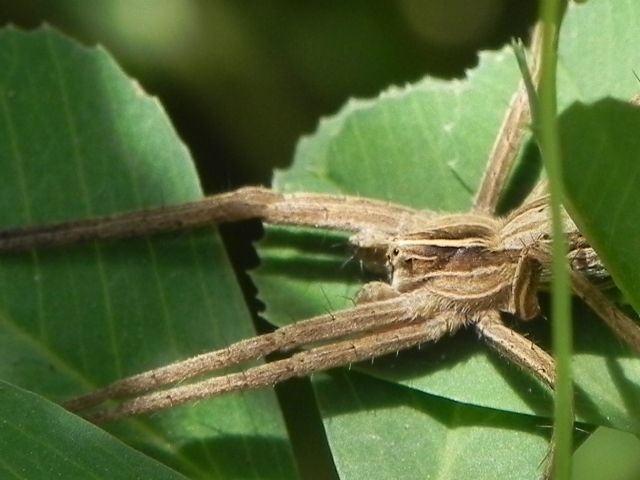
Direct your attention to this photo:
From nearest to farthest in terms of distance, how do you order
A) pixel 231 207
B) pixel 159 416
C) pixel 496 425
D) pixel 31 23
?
1. pixel 496 425
2. pixel 159 416
3. pixel 231 207
4. pixel 31 23

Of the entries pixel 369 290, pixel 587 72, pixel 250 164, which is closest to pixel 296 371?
pixel 369 290

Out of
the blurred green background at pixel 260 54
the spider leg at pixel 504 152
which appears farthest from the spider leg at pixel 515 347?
the blurred green background at pixel 260 54

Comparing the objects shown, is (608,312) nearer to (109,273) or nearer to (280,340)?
(280,340)

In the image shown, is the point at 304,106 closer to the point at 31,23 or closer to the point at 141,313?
the point at 31,23

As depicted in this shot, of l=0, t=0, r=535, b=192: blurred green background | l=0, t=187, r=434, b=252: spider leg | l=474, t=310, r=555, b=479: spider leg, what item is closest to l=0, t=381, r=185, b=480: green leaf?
l=0, t=187, r=434, b=252: spider leg

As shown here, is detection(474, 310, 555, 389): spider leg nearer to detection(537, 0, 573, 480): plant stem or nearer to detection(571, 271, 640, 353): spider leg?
detection(571, 271, 640, 353): spider leg

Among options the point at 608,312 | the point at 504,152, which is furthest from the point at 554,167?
the point at 504,152
